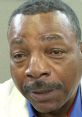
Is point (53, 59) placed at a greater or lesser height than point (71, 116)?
greater

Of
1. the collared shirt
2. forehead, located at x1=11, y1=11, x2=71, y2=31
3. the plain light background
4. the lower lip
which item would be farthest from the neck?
the plain light background

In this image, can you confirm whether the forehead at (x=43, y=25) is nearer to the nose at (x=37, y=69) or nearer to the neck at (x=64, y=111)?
the nose at (x=37, y=69)

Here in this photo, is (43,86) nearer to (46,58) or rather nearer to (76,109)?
(46,58)

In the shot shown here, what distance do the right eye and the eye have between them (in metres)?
0.07

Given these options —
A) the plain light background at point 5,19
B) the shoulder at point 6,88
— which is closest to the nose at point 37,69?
the shoulder at point 6,88

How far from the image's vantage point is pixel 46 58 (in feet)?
2.06

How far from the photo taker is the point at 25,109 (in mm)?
798

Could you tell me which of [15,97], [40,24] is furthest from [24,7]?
[15,97]

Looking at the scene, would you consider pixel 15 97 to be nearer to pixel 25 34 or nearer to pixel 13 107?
pixel 13 107

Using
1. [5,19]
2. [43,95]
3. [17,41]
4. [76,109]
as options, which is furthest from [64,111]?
[5,19]

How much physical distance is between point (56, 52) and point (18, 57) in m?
0.11

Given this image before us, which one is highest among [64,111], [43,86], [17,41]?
[17,41]

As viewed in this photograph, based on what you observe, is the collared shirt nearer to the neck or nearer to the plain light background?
the neck

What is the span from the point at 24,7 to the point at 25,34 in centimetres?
9
